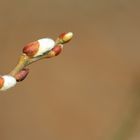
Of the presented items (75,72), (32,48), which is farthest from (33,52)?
(75,72)

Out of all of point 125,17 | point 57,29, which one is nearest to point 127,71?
point 125,17

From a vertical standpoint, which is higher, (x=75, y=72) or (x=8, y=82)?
(x=75, y=72)

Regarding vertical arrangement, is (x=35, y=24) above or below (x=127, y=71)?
above

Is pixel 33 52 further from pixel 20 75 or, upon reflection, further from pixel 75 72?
pixel 75 72

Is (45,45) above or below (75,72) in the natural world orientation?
below

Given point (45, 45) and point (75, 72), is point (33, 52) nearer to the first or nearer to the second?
point (45, 45)

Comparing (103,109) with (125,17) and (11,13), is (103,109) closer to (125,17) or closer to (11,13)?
(125,17)

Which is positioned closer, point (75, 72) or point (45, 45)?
point (45, 45)

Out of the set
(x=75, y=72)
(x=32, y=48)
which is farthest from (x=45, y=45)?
(x=75, y=72)

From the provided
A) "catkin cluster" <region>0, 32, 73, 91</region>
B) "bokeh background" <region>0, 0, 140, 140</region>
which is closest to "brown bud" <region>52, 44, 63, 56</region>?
"catkin cluster" <region>0, 32, 73, 91</region>
